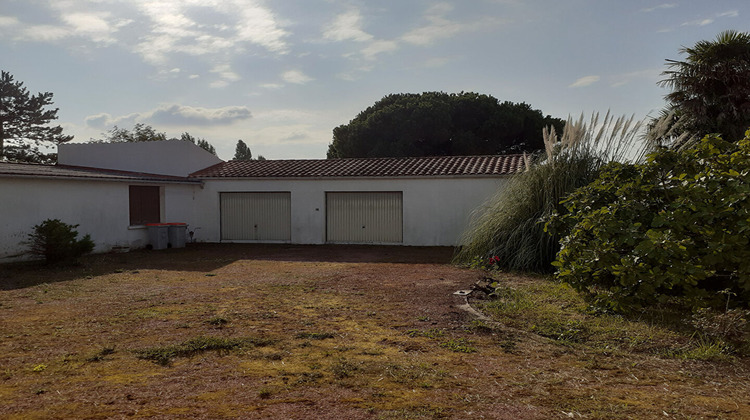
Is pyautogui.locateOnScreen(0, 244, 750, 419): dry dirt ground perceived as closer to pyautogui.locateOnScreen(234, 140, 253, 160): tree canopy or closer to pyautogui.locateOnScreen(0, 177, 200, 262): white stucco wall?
pyautogui.locateOnScreen(0, 177, 200, 262): white stucco wall

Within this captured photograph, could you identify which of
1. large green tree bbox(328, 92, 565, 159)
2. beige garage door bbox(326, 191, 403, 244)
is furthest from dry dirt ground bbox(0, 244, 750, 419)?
large green tree bbox(328, 92, 565, 159)

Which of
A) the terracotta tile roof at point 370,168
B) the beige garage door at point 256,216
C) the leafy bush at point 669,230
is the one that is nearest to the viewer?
the leafy bush at point 669,230

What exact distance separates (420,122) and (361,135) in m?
3.79

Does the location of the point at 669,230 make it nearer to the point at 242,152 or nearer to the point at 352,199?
the point at 352,199

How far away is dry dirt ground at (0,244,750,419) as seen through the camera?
135 inches

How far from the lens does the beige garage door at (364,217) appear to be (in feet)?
53.7

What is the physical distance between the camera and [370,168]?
56.2ft

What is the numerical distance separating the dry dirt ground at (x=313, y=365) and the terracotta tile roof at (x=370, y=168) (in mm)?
8493

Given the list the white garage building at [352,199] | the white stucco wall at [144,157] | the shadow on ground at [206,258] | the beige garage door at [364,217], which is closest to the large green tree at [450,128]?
the white garage building at [352,199]

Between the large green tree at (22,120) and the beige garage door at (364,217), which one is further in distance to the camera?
the large green tree at (22,120)

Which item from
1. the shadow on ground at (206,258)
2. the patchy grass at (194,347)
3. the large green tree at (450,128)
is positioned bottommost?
the shadow on ground at (206,258)

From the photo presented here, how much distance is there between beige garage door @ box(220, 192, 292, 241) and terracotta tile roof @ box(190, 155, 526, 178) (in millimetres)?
782

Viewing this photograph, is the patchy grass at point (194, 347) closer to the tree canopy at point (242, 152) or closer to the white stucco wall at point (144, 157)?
the white stucco wall at point (144, 157)

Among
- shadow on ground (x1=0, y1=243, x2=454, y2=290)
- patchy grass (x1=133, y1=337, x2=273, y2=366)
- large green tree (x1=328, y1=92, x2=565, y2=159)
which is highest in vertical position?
large green tree (x1=328, y1=92, x2=565, y2=159)
